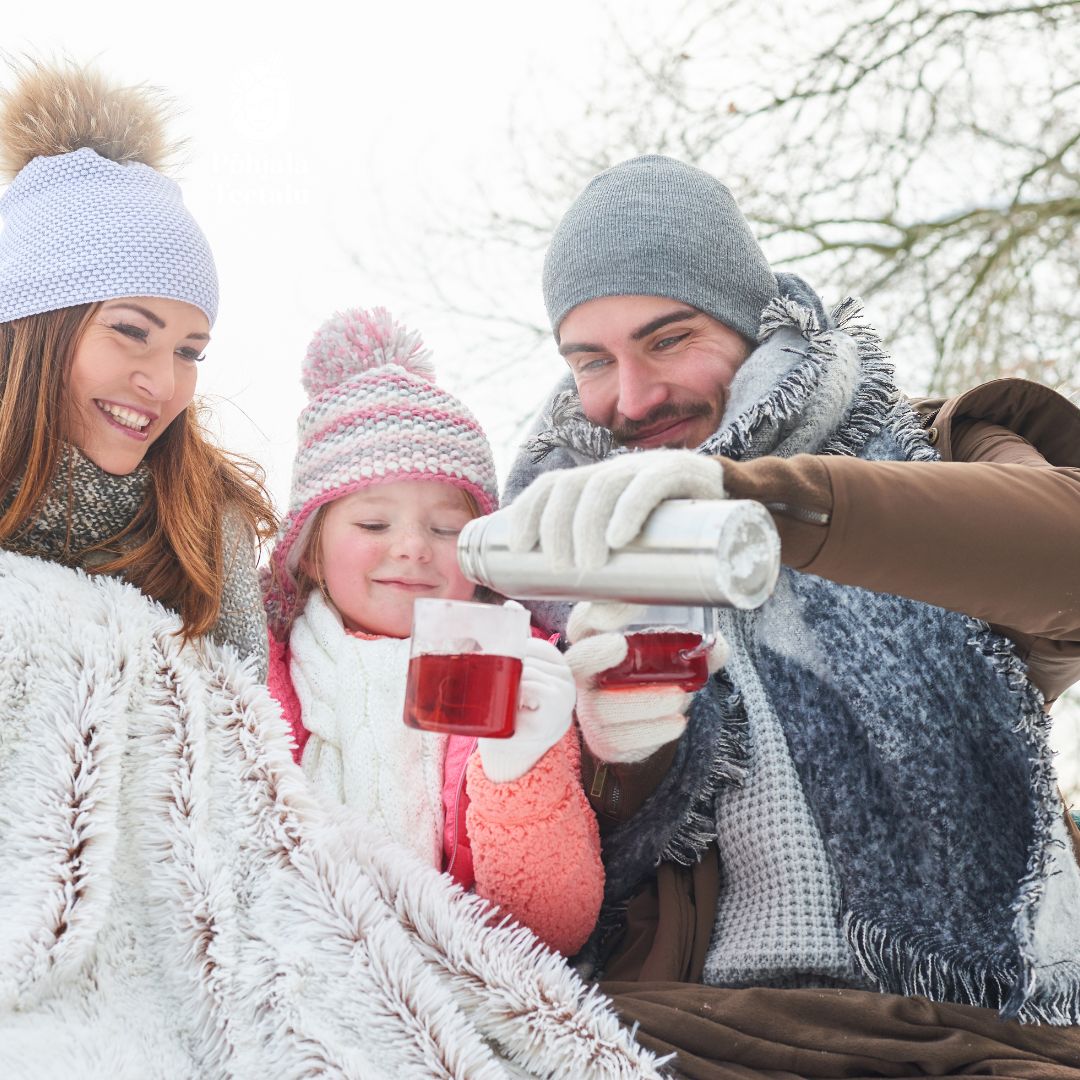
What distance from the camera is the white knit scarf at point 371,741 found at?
1.94 m

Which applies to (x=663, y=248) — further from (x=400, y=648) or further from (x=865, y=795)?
(x=865, y=795)

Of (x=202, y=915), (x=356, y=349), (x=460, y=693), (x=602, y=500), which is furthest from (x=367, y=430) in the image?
(x=602, y=500)

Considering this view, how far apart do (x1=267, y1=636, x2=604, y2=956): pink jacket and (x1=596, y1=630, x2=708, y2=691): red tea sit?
0.27 meters

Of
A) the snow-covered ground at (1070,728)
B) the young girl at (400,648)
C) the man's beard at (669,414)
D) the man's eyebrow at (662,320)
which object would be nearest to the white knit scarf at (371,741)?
the young girl at (400,648)

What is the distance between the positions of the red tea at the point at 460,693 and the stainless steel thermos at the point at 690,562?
0.26 m

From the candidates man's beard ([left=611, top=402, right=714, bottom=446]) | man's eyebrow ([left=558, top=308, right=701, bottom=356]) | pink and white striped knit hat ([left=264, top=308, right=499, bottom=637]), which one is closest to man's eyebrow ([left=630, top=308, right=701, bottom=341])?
man's eyebrow ([left=558, top=308, right=701, bottom=356])

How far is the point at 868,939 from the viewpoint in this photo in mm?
1726

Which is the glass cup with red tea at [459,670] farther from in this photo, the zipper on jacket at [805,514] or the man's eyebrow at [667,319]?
the man's eyebrow at [667,319]

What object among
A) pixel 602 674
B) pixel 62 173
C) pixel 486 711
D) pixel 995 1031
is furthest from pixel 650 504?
pixel 62 173

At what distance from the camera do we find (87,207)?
1.95m

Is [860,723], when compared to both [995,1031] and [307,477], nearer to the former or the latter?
[995,1031]

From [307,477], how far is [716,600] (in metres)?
1.33

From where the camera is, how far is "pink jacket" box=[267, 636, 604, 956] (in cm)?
180

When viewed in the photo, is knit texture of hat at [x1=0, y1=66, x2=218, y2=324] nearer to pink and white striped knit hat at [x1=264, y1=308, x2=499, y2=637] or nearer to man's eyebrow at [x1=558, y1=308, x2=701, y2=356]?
pink and white striped knit hat at [x1=264, y1=308, x2=499, y2=637]
